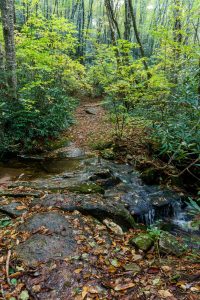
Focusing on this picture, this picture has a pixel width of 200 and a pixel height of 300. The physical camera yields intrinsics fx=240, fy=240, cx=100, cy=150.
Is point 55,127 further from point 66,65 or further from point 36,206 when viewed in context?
point 36,206

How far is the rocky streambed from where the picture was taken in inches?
108

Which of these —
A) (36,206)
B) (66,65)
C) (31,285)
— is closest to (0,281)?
(31,285)

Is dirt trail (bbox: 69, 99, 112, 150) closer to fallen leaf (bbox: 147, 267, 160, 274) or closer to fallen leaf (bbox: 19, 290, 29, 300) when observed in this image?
fallen leaf (bbox: 147, 267, 160, 274)

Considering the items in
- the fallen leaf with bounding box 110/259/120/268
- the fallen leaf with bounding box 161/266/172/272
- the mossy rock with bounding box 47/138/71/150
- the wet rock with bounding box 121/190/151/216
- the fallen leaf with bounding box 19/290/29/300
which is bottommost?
the wet rock with bounding box 121/190/151/216

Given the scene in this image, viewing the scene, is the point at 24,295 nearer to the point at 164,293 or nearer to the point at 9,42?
the point at 164,293

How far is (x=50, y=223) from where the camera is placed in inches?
144

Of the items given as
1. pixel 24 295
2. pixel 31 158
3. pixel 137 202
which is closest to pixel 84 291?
pixel 24 295

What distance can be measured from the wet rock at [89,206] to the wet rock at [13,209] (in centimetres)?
30

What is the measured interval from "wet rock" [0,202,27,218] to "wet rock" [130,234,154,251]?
1.87 metres

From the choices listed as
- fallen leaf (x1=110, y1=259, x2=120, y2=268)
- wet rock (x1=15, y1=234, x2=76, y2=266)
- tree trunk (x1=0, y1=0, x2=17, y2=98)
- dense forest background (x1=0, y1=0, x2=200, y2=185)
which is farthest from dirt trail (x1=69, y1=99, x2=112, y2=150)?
fallen leaf (x1=110, y1=259, x2=120, y2=268)

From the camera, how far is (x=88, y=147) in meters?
8.90

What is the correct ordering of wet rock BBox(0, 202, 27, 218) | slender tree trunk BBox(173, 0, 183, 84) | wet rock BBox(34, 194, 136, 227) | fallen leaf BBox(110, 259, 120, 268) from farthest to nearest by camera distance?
slender tree trunk BBox(173, 0, 183, 84) → wet rock BBox(34, 194, 136, 227) → wet rock BBox(0, 202, 27, 218) → fallen leaf BBox(110, 259, 120, 268)

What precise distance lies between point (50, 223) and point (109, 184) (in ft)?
9.03

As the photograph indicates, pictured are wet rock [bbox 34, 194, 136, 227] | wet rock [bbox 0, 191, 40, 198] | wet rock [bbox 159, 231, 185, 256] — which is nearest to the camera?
wet rock [bbox 159, 231, 185, 256]
